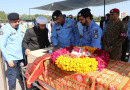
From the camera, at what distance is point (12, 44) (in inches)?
94.5

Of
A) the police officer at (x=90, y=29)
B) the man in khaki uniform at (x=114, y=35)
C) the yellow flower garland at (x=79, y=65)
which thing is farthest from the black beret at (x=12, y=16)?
the man in khaki uniform at (x=114, y=35)

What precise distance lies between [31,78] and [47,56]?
403 millimetres

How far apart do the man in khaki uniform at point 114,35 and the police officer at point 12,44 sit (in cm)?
182

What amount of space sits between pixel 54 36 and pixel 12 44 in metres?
0.86

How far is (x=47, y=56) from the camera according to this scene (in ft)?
6.33

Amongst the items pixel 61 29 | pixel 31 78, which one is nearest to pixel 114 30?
pixel 61 29

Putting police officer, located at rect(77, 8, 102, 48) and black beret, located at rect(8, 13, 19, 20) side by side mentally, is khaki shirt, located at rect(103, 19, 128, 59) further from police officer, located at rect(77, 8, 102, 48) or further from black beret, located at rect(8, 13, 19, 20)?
black beret, located at rect(8, 13, 19, 20)

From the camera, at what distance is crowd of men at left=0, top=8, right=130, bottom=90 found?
2.21 metres

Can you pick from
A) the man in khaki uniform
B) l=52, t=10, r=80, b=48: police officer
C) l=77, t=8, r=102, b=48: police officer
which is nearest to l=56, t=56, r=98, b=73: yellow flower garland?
l=77, t=8, r=102, b=48: police officer

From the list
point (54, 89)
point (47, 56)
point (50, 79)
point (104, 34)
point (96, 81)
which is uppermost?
point (104, 34)

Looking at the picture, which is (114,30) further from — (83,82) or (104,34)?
(83,82)

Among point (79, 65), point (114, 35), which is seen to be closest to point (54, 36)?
point (114, 35)

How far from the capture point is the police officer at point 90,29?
1994mm

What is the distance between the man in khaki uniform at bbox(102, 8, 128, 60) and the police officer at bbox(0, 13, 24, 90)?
182cm
